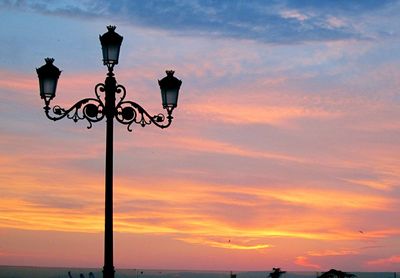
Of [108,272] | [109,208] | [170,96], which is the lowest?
[108,272]

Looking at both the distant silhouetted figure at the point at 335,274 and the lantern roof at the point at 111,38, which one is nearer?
the lantern roof at the point at 111,38

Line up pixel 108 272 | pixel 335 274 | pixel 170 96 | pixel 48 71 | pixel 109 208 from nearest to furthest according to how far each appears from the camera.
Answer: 1. pixel 108 272
2. pixel 109 208
3. pixel 48 71
4. pixel 170 96
5. pixel 335 274

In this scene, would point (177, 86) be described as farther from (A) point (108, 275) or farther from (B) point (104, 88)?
(A) point (108, 275)

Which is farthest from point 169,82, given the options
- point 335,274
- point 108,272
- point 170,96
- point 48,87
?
point 335,274

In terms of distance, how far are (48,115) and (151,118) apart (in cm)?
168

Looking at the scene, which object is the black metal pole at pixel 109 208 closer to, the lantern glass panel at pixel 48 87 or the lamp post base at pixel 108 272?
the lamp post base at pixel 108 272

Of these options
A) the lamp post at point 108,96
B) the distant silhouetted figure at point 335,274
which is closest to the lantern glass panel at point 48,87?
the lamp post at point 108,96

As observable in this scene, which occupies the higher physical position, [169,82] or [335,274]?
[169,82]

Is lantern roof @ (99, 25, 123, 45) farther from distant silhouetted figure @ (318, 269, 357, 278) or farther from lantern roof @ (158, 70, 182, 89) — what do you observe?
distant silhouetted figure @ (318, 269, 357, 278)

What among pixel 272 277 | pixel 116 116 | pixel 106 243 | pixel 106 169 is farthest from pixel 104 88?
pixel 272 277

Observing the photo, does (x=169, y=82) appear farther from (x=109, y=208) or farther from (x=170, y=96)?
(x=109, y=208)

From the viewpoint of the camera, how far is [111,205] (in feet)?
42.5

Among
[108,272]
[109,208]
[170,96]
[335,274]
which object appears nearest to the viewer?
[108,272]

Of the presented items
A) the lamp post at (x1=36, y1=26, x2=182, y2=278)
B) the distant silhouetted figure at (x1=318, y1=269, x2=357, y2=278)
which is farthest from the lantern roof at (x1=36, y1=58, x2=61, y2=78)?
the distant silhouetted figure at (x1=318, y1=269, x2=357, y2=278)
